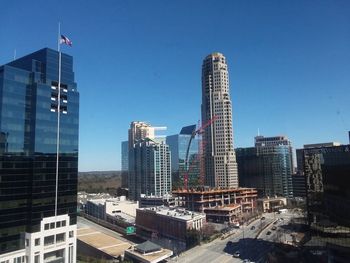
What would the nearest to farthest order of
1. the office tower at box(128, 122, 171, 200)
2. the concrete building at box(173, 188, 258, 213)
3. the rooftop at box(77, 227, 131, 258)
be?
the rooftop at box(77, 227, 131, 258), the concrete building at box(173, 188, 258, 213), the office tower at box(128, 122, 171, 200)

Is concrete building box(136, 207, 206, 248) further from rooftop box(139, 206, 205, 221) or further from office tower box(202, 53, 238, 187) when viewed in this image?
office tower box(202, 53, 238, 187)

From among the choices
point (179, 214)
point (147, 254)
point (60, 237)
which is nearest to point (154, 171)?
point (179, 214)

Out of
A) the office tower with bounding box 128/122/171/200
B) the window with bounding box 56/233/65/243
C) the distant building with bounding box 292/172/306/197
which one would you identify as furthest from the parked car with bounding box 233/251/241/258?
the distant building with bounding box 292/172/306/197

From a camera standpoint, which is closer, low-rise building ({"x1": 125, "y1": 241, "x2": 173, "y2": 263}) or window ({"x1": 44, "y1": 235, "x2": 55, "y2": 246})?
window ({"x1": 44, "y1": 235, "x2": 55, "y2": 246})

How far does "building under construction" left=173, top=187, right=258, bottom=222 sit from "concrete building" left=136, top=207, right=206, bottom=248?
21464mm

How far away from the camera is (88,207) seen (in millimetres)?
158875

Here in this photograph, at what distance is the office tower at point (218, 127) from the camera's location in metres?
180

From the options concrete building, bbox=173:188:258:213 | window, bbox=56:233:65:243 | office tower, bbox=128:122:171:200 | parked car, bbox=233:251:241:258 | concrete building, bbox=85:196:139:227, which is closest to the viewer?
window, bbox=56:233:65:243

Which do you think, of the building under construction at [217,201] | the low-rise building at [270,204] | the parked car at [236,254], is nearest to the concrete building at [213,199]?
the building under construction at [217,201]

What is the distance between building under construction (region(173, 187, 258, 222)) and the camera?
133500 millimetres

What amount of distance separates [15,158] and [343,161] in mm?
66980

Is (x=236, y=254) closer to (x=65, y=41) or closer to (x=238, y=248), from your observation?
(x=238, y=248)

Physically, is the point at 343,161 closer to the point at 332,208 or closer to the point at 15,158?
the point at 332,208

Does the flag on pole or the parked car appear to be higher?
the flag on pole
